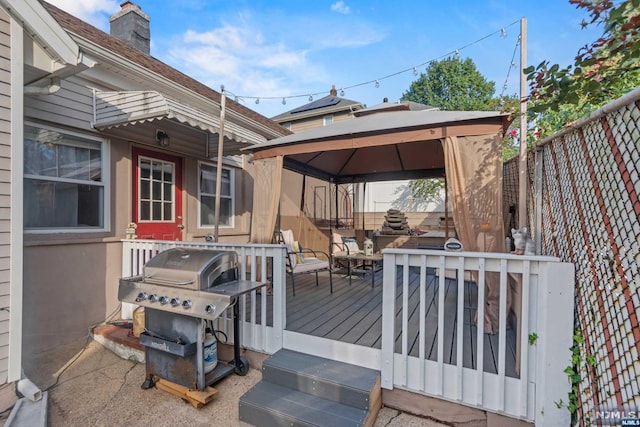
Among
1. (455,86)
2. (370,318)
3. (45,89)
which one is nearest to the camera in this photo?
(45,89)

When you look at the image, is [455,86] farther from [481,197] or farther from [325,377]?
[325,377]

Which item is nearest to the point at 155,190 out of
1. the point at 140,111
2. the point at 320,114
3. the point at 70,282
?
the point at 140,111

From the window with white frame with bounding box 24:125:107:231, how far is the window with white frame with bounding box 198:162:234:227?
5.14 ft

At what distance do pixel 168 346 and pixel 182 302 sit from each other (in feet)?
1.45

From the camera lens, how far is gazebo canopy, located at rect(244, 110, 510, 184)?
290 cm

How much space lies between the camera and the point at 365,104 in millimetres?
14562

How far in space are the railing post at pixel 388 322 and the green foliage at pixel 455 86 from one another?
72.5 ft

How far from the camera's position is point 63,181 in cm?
348

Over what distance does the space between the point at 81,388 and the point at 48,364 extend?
746mm

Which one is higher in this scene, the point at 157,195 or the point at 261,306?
the point at 157,195

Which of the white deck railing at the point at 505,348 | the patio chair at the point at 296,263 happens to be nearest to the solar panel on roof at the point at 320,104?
the patio chair at the point at 296,263

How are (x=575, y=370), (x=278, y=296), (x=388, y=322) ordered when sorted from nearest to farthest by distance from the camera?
(x=575, y=370)
(x=388, y=322)
(x=278, y=296)

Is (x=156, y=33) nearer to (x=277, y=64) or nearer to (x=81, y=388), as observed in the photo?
(x=277, y=64)

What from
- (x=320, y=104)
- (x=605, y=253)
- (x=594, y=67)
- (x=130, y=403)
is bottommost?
(x=130, y=403)
